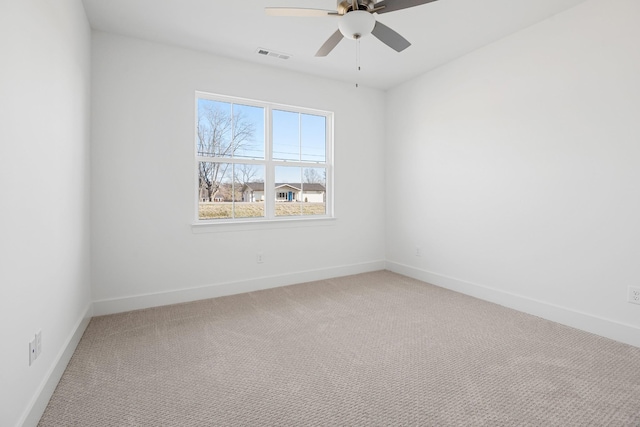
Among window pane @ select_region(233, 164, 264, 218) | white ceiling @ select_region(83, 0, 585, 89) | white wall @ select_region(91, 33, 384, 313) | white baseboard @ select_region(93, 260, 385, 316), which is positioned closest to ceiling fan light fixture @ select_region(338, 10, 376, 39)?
white ceiling @ select_region(83, 0, 585, 89)

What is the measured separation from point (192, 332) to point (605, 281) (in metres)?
3.53

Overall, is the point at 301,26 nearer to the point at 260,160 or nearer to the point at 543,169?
the point at 260,160

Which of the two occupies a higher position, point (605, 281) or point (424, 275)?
point (605, 281)

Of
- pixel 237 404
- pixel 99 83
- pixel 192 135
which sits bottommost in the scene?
pixel 237 404

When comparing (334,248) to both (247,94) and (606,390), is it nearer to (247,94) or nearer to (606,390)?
(247,94)

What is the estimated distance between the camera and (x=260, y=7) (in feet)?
8.86

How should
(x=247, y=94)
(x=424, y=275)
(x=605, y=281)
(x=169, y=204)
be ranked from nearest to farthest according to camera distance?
(x=605, y=281) < (x=169, y=204) < (x=247, y=94) < (x=424, y=275)

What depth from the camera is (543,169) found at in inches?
117

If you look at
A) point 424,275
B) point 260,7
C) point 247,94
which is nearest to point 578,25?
point 260,7

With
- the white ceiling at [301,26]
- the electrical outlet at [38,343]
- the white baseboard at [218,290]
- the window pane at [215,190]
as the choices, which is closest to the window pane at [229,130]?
the window pane at [215,190]

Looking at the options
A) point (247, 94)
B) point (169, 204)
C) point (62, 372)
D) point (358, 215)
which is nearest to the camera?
point (62, 372)

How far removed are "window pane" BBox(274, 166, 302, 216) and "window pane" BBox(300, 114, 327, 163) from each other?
0.26 metres

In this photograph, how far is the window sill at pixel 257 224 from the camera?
3.55 m

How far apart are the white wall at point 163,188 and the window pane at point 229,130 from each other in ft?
0.60
